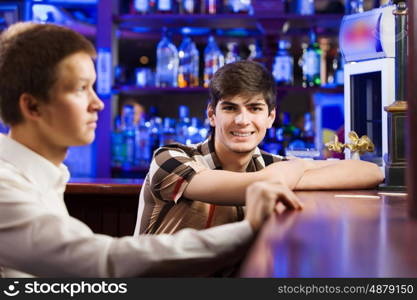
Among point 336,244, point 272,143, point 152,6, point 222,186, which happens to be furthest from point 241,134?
point 152,6

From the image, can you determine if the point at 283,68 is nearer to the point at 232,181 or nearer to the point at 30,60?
the point at 232,181

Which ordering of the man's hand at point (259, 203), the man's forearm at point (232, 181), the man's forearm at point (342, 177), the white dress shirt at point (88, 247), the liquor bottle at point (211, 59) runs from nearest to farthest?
1. the white dress shirt at point (88, 247)
2. the man's hand at point (259, 203)
3. the man's forearm at point (232, 181)
4. the man's forearm at point (342, 177)
5. the liquor bottle at point (211, 59)

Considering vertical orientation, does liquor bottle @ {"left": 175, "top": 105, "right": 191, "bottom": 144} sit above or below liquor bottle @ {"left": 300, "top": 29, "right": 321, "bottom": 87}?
below

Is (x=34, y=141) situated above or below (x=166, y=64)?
below

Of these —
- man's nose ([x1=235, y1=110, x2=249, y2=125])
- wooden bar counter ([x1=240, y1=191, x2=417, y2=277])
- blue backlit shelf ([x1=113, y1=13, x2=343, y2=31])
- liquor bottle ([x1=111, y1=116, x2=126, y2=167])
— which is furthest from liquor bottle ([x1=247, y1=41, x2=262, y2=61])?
wooden bar counter ([x1=240, y1=191, x2=417, y2=277])

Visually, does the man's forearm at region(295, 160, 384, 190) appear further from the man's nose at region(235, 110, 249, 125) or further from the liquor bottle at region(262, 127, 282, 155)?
the liquor bottle at region(262, 127, 282, 155)

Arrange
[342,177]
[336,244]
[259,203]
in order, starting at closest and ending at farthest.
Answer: [336,244] → [259,203] → [342,177]

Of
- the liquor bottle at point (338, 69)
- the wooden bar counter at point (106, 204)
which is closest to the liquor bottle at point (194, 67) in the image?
the liquor bottle at point (338, 69)

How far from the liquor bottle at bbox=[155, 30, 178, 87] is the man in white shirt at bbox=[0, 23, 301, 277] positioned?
3.00 m

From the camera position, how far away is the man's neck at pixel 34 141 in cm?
112

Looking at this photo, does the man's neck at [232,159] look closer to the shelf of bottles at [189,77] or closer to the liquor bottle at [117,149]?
the shelf of bottles at [189,77]

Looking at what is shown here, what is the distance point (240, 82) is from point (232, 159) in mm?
237

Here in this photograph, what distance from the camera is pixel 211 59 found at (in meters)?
4.14

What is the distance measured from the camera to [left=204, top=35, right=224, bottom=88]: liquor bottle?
413 cm
